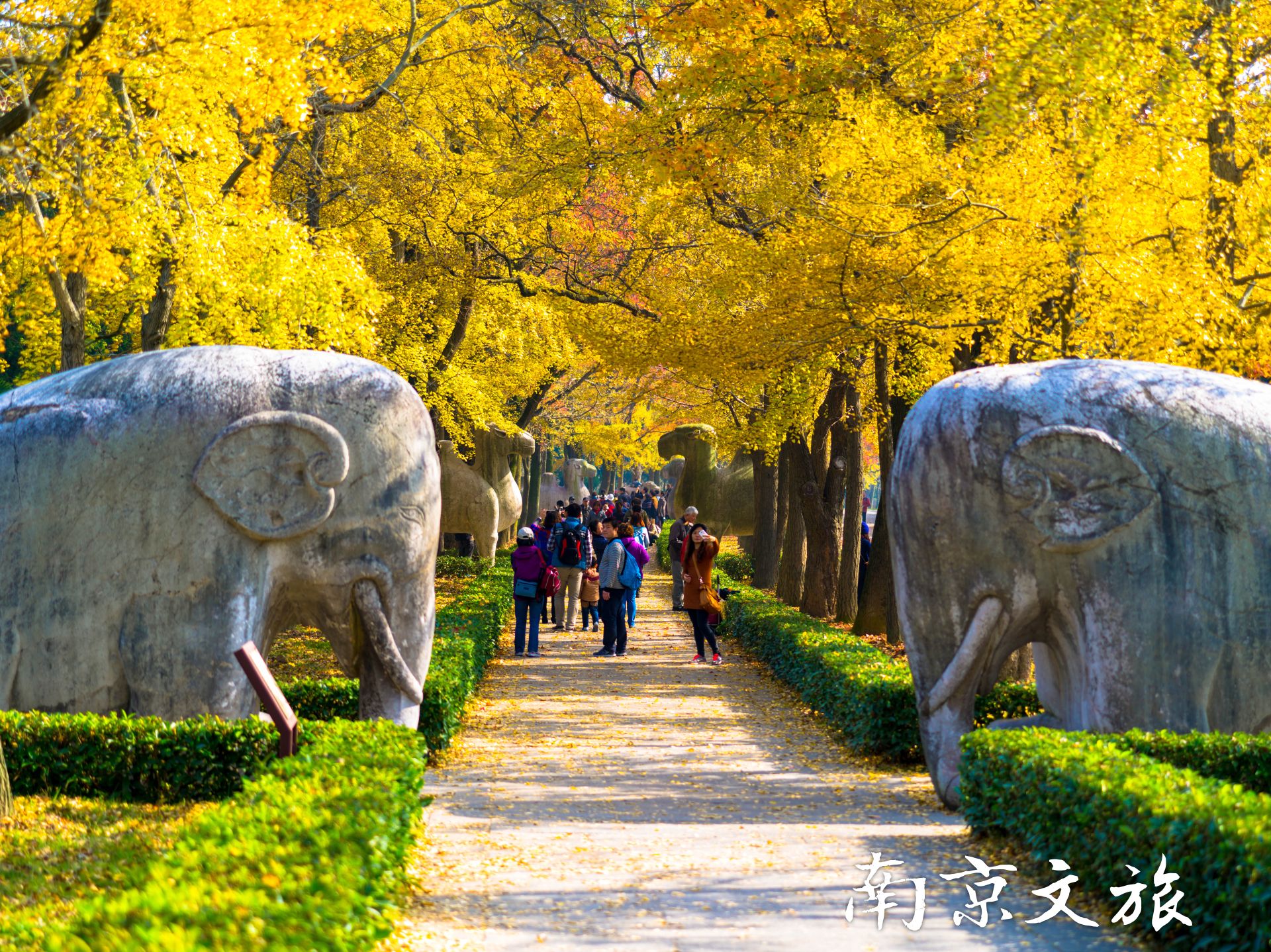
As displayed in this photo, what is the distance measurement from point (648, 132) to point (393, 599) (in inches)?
323

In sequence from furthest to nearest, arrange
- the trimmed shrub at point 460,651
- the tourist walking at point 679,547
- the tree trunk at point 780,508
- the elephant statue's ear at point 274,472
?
1. the tree trunk at point 780,508
2. the tourist walking at point 679,547
3. the trimmed shrub at point 460,651
4. the elephant statue's ear at point 274,472

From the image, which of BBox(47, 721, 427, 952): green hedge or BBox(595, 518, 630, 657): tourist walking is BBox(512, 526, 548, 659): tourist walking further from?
BBox(47, 721, 427, 952): green hedge

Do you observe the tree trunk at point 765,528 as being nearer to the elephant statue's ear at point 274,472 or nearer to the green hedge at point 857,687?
the green hedge at point 857,687

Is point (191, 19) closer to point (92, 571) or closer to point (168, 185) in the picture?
point (168, 185)

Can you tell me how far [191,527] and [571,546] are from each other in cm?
1100

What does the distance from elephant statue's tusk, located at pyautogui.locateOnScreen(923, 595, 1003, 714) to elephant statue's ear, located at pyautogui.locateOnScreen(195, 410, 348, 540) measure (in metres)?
3.99

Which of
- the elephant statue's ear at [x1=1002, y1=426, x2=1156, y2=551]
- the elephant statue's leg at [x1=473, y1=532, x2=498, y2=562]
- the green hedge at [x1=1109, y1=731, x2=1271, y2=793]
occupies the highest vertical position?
the elephant statue's ear at [x1=1002, y1=426, x2=1156, y2=551]

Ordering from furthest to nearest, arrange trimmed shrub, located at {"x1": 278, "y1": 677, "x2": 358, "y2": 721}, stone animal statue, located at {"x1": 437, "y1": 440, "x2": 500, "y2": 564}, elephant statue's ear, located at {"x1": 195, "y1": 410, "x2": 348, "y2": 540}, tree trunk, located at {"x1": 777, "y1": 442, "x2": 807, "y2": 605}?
stone animal statue, located at {"x1": 437, "y1": 440, "x2": 500, "y2": 564} → tree trunk, located at {"x1": 777, "y1": 442, "x2": 807, "y2": 605} → trimmed shrub, located at {"x1": 278, "y1": 677, "x2": 358, "y2": 721} → elephant statue's ear, located at {"x1": 195, "y1": 410, "x2": 348, "y2": 540}

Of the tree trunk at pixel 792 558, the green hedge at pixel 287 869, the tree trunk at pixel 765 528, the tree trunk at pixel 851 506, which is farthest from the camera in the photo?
the tree trunk at pixel 765 528

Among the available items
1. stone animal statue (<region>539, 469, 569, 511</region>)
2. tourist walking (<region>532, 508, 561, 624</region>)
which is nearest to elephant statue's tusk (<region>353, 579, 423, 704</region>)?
tourist walking (<region>532, 508, 561, 624</region>)

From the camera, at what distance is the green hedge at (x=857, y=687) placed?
405 inches

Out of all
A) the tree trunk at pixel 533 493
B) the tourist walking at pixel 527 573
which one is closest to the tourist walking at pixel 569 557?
the tourist walking at pixel 527 573

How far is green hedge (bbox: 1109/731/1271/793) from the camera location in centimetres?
714

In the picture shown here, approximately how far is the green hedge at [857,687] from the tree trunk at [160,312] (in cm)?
702
